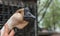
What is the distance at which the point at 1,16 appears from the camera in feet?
4.24

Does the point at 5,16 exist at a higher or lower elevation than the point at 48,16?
higher

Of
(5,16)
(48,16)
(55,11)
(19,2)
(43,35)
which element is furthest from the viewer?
(48,16)

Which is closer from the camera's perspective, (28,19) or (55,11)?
(28,19)

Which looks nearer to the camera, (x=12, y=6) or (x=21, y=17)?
(x=21, y=17)

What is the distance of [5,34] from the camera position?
102 centimetres

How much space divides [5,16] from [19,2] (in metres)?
0.17

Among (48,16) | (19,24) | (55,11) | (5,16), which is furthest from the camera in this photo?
(48,16)

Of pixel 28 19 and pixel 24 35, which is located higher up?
pixel 28 19

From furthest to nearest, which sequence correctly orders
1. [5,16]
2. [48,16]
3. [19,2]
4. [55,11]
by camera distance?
[48,16] → [55,11] → [19,2] → [5,16]

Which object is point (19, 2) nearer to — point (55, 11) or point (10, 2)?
point (10, 2)

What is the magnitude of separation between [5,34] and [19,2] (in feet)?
1.36

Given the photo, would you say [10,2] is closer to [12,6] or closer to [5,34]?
[12,6]

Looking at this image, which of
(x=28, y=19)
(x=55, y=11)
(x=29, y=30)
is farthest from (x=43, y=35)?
(x=28, y=19)

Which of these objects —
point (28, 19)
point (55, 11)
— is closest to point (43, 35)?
point (55, 11)
